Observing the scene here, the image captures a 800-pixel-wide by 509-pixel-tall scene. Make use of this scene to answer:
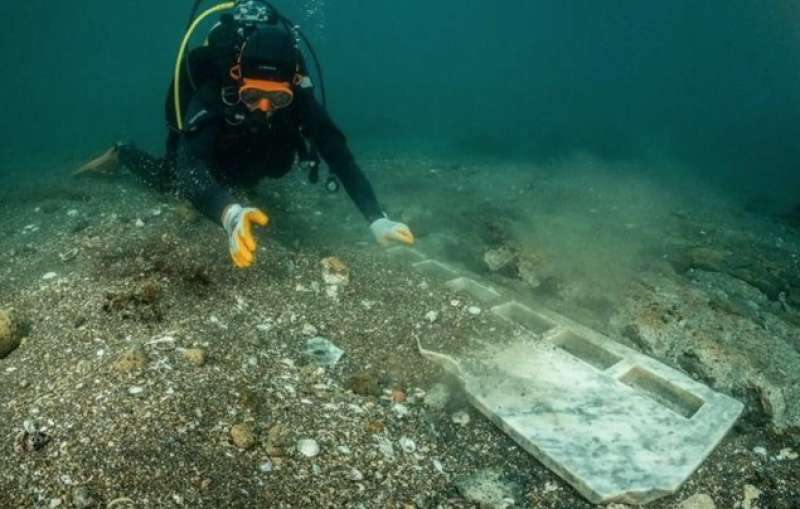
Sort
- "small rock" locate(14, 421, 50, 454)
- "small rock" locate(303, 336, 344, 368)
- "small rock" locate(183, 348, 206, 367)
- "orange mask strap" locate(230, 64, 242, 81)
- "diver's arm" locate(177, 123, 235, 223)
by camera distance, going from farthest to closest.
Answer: "orange mask strap" locate(230, 64, 242, 81)
"diver's arm" locate(177, 123, 235, 223)
"small rock" locate(303, 336, 344, 368)
"small rock" locate(183, 348, 206, 367)
"small rock" locate(14, 421, 50, 454)

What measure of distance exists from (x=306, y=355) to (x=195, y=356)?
2.45ft

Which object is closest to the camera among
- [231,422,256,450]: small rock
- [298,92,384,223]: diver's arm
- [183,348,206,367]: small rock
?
[231,422,256,450]: small rock

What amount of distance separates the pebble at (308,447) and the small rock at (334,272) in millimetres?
1858

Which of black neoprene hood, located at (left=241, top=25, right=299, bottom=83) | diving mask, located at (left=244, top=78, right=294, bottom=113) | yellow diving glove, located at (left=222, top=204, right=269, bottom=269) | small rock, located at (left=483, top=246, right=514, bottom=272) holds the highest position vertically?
black neoprene hood, located at (left=241, top=25, right=299, bottom=83)

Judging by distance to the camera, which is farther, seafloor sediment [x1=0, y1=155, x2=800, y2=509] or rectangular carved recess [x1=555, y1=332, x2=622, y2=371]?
rectangular carved recess [x1=555, y1=332, x2=622, y2=371]

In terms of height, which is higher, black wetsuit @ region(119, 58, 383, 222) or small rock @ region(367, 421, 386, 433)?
black wetsuit @ region(119, 58, 383, 222)

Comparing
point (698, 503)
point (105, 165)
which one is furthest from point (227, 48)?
point (698, 503)

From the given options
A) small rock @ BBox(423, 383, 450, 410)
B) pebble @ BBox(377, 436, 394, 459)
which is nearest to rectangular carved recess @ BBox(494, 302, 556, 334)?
small rock @ BBox(423, 383, 450, 410)

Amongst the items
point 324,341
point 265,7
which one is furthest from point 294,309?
point 265,7

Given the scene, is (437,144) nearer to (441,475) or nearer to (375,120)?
(375,120)

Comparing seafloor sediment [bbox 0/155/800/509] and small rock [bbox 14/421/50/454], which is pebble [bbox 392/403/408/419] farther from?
small rock [bbox 14/421/50/454]

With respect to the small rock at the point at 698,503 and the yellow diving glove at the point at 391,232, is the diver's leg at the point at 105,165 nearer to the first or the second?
the yellow diving glove at the point at 391,232

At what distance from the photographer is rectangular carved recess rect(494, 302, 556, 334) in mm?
4176

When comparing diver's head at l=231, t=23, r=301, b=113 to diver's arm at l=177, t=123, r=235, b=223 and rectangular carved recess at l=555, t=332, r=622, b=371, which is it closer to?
diver's arm at l=177, t=123, r=235, b=223
